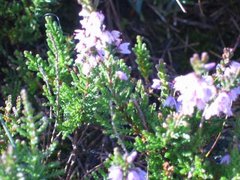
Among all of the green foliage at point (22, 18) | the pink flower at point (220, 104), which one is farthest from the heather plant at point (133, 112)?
the green foliage at point (22, 18)

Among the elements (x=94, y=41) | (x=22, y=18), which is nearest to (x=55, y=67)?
(x=94, y=41)

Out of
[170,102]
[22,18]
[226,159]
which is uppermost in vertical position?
[22,18]

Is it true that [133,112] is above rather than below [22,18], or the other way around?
below

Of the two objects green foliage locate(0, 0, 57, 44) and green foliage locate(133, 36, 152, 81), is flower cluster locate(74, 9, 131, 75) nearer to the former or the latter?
green foliage locate(133, 36, 152, 81)

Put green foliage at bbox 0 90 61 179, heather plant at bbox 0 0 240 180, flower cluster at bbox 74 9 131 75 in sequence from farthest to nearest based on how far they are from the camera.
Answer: flower cluster at bbox 74 9 131 75, heather plant at bbox 0 0 240 180, green foliage at bbox 0 90 61 179

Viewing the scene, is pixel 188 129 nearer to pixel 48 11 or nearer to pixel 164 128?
pixel 164 128

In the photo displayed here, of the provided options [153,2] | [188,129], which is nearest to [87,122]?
[188,129]

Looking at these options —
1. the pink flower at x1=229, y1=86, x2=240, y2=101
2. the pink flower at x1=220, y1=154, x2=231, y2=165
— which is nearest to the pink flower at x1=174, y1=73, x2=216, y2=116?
the pink flower at x1=229, y1=86, x2=240, y2=101

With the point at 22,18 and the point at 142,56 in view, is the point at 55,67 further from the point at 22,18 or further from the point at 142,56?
the point at 22,18
